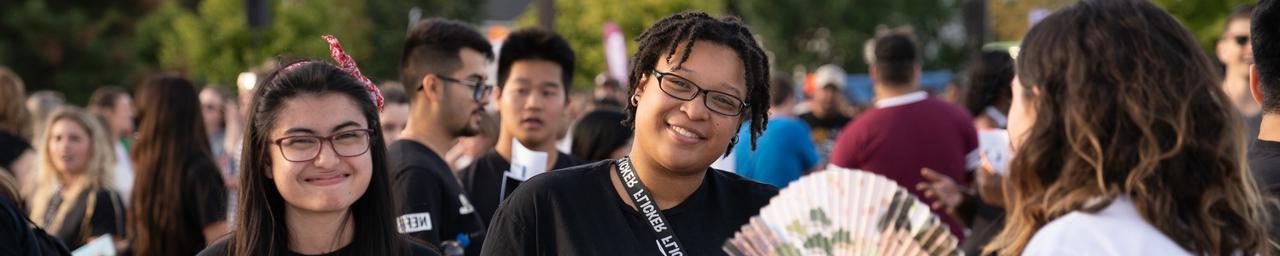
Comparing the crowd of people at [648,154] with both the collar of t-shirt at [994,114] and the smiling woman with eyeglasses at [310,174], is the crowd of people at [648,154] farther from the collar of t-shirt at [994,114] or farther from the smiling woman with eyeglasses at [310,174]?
the collar of t-shirt at [994,114]

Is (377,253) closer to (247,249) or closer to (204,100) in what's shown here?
(247,249)

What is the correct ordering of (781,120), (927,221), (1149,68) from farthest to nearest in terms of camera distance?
(781,120) → (927,221) → (1149,68)

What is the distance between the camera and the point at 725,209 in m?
3.15

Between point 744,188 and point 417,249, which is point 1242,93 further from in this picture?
point 417,249

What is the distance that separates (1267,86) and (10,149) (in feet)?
22.6

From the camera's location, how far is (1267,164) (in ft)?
10.1

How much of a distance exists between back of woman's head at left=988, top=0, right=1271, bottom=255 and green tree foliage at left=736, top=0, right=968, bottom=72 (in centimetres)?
4073

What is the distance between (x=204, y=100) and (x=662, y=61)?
8.63 meters

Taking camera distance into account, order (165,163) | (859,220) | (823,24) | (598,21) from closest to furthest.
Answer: (859,220) < (165,163) < (598,21) < (823,24)

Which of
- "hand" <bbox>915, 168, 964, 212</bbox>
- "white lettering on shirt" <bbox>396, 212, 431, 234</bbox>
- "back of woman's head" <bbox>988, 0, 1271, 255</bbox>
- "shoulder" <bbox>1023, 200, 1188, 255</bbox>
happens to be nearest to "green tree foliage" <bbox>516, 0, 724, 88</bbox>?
"hand" <bbox>915, 168, 964, 212</bbox>

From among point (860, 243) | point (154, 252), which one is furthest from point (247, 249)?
point (154, 252)

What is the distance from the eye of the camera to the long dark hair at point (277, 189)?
3.46m

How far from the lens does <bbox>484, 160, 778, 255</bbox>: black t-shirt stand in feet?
9.68

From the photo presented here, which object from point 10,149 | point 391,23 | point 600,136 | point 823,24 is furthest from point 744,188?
point 823,24
